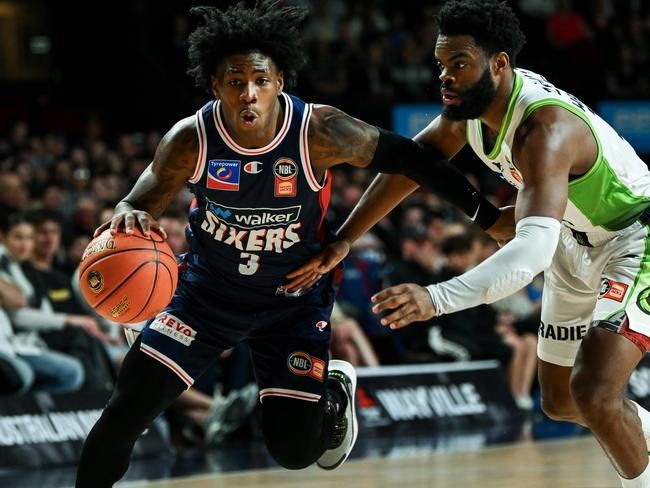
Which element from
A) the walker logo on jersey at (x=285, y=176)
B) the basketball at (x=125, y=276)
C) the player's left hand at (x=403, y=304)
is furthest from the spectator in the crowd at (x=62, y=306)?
the player's left hand at (x=403, y=304)

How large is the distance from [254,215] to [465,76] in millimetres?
1053

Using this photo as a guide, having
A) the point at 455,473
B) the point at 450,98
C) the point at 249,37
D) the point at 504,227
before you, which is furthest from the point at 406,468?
the point at 249,37

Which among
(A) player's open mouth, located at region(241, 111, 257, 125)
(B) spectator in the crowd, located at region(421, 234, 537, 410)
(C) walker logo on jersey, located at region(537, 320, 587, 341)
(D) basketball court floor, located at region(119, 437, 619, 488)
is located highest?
(A) player's open mouth, located at region(241, 111, 257, 125)

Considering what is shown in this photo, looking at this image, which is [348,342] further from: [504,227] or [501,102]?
[501,102]

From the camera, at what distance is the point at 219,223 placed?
468 cm

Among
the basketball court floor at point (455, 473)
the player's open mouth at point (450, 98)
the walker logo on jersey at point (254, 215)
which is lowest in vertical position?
the basketball court floor at point (455, 473)

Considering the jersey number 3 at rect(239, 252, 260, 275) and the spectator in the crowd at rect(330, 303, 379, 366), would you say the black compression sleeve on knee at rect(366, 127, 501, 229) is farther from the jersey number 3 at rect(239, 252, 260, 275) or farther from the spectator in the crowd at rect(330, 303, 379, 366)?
the spectator in the crowd at rect(330, 303, 379, 366)

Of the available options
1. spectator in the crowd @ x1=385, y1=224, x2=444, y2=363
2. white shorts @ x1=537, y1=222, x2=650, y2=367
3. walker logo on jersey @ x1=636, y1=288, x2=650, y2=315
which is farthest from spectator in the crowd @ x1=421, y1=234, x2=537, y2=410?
walker logo on jersey @ x1=636, y1=288, x2=650, y2=315

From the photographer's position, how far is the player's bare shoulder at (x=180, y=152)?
455cm

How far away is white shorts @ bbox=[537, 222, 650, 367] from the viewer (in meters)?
4.53

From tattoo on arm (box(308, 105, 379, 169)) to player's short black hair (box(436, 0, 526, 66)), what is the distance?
55 centimetres

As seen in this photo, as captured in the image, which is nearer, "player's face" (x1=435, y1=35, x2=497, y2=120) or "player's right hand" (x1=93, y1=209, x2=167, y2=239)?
"player's right hand" (x1=93, y1=209, x2=167, y2=239)

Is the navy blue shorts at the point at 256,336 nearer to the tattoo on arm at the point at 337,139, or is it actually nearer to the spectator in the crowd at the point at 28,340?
the tattoo on arm at the point at 337,139

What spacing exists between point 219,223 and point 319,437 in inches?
42.8
